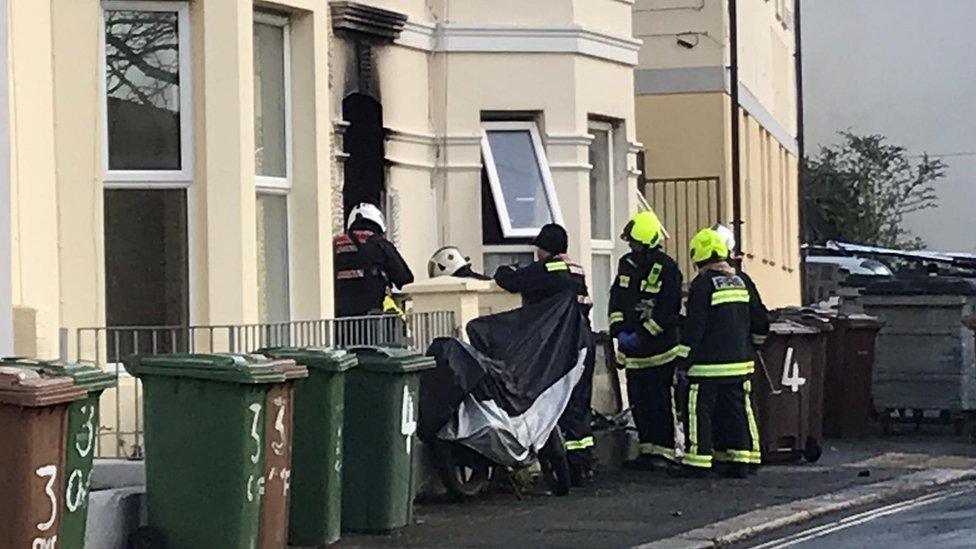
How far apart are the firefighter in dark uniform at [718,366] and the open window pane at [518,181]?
6.80 ft

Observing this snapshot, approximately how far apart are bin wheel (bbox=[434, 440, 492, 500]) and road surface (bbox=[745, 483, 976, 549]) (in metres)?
2.17

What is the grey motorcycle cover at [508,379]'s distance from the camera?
13.3 m

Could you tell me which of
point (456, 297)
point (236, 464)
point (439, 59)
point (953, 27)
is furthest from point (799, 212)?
point (236, 464)

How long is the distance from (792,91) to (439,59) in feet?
72.7

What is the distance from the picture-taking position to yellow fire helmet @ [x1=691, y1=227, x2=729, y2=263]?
50.9 ft

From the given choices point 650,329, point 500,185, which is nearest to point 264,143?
point 650,329

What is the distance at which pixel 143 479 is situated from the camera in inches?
432

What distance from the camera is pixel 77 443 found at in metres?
9.02

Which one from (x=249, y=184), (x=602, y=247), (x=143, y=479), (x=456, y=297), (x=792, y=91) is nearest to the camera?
(x=143, y=479)

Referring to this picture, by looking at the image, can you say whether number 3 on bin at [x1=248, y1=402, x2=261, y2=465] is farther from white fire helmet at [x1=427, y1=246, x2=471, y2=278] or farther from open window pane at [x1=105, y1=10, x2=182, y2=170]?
white fire helmet at [x1=427, y1=246, x2=471, y2=278]

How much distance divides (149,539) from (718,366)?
6.21m

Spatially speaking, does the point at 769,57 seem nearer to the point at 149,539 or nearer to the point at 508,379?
the point at 508,379

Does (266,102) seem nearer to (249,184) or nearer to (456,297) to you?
(249,184)

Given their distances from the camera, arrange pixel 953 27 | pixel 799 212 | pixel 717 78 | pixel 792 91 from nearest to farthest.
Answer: pixel 717 78 → pixel 799 212 → pixel 792 91 → pixel 953 27
